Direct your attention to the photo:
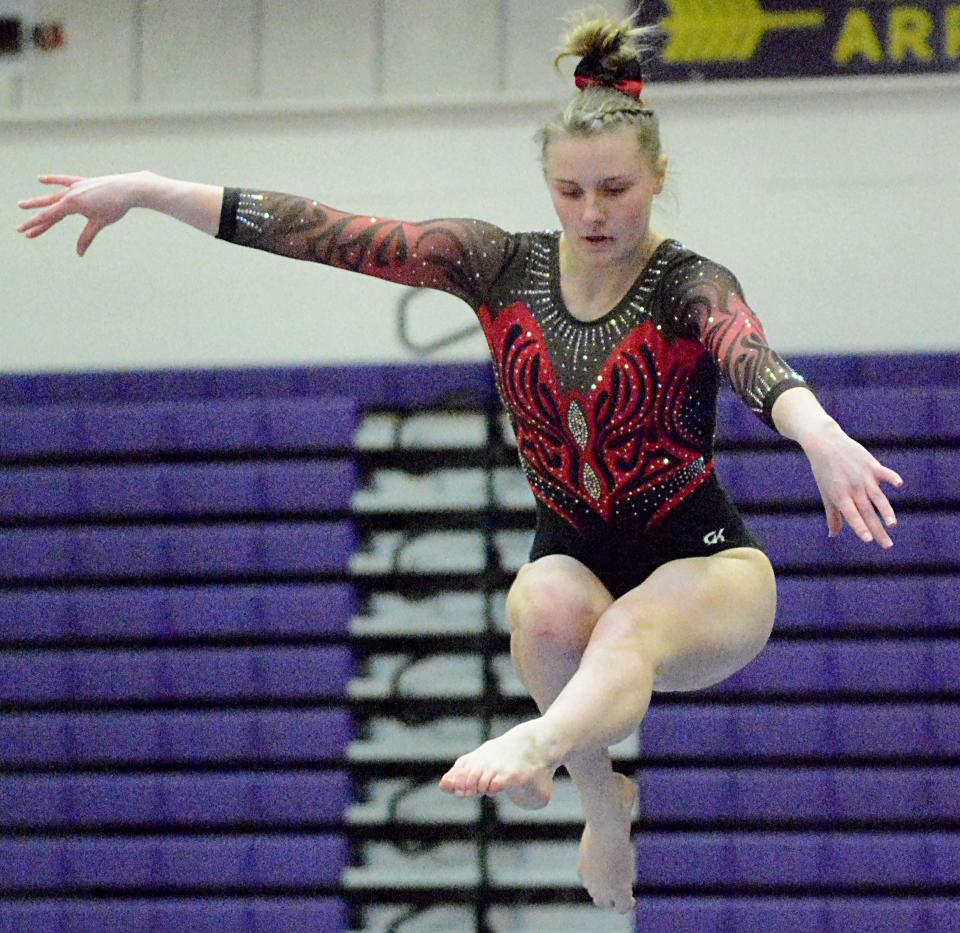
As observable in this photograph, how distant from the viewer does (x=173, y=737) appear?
4.97 meters

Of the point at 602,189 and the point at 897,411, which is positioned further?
the point at 897,411

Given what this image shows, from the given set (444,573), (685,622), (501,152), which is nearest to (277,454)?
(444,573)

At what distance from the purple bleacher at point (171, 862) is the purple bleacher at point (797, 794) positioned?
3.44 feet

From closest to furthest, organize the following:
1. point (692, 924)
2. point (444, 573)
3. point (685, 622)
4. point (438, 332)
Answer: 1. point (685, 622)
2. point (692, 924)
3. point (444, 573)
4. point (438, 332)

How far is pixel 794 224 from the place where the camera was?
5.24m

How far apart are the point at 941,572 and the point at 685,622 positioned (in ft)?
9.15

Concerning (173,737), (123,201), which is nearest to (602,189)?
(123,201)

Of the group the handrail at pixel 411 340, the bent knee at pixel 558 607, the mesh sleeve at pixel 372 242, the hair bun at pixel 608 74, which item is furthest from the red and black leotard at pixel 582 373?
the handrail at pixel 411 340

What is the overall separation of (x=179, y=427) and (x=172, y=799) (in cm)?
123

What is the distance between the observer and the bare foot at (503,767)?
78.2 inches

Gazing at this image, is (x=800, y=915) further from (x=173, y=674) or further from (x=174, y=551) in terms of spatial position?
(x=174, y=551)

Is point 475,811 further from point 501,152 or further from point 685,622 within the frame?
point 685,622

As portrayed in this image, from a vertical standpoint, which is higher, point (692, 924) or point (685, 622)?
point (685, 622)

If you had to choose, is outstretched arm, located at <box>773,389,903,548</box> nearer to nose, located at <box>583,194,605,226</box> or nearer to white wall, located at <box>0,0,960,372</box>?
nose, located at <box>583,194,605,226</box>
